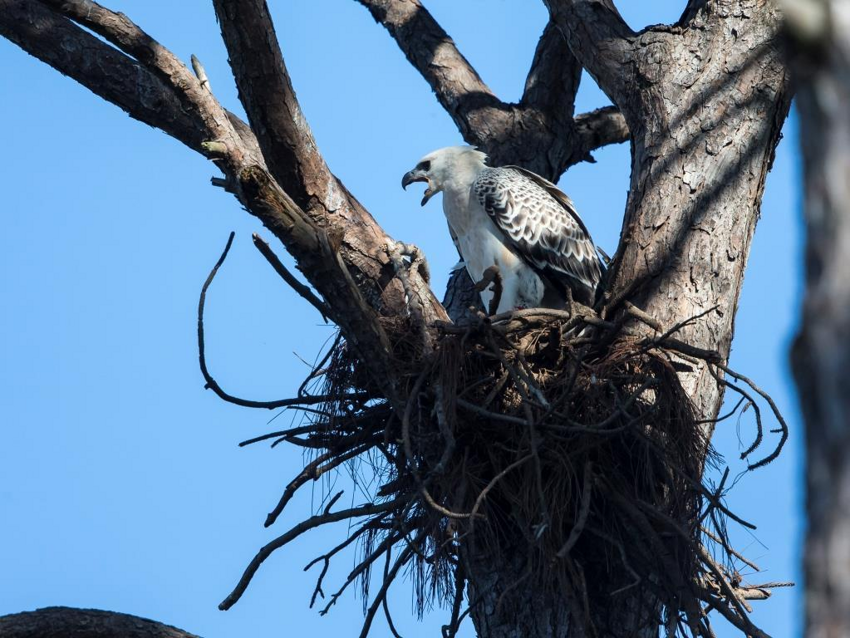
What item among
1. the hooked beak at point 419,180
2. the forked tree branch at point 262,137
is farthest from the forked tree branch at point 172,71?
the hooked beak at point 419,180

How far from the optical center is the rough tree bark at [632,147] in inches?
199

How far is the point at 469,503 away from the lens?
509 centimetres

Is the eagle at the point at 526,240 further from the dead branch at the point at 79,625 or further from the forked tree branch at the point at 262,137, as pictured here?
the dead branch at the point at 79,625

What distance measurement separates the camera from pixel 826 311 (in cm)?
167

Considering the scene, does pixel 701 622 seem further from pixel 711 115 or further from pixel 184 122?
pixel 184 122

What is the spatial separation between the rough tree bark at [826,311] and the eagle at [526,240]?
16.5ft

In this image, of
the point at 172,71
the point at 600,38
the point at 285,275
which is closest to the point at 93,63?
the point at 172,71

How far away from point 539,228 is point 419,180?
1.08 metres

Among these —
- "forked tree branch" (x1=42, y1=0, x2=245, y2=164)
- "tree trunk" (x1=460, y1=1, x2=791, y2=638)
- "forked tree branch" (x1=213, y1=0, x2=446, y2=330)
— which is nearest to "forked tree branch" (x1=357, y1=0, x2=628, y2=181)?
"tree trunk" (x1=460, y1=1, x2=791, y2=638)

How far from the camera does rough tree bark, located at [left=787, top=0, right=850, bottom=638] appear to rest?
1.64m

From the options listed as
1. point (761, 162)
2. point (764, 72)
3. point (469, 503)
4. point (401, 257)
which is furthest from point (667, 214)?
point (469, 503)

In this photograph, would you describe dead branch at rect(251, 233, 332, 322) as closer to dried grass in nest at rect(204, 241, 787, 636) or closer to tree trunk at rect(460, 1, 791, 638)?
dried grass in nest at rect(204, 241, 787, 636)

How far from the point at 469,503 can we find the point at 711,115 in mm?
2433

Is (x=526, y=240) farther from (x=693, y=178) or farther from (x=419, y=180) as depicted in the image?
(x=693, y=178)
